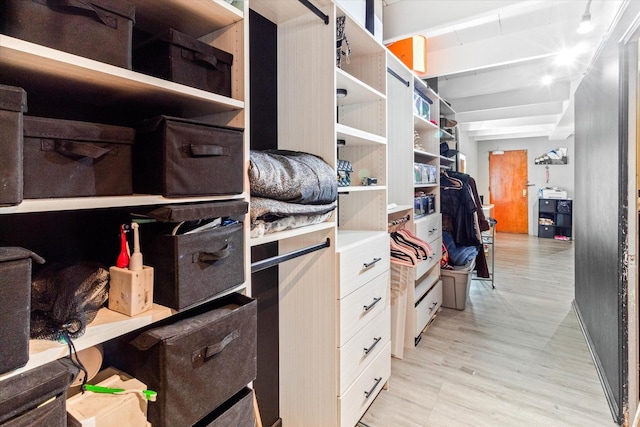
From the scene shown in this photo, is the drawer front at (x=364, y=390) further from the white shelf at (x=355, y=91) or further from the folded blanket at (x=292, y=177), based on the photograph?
the white shelf at (x=355, y=91)

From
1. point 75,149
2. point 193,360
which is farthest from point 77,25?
point 193,360

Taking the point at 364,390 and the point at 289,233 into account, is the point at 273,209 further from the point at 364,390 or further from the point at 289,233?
the point at 364,390

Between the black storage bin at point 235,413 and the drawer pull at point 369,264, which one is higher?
the drawer pull at point 369,264

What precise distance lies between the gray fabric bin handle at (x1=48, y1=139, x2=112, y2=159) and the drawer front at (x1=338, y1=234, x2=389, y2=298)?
42.5 inches

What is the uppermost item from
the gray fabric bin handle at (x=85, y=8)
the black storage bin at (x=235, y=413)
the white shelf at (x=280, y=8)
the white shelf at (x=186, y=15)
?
the white shelf at (x=280, y=8)

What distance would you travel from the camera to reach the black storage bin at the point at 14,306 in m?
0.62

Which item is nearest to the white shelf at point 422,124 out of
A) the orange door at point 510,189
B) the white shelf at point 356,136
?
the white shelf at point 356,136

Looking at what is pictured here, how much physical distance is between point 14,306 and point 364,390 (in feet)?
5.44

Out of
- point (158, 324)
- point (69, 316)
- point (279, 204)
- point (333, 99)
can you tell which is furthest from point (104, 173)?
point (333, 99)

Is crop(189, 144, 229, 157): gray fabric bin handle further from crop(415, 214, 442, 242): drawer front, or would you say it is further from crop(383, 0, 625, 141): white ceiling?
crop(383, 0, 625, 141): white ceiling

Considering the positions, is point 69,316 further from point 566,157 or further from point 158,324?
point 566,157

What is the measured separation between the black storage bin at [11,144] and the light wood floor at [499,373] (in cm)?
193

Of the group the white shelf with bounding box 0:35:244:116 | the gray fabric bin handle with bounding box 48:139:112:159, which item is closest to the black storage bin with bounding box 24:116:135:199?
the gray fabric bin handle with bounding box 48:139:112:159

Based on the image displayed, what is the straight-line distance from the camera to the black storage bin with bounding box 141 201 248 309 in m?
0.92
